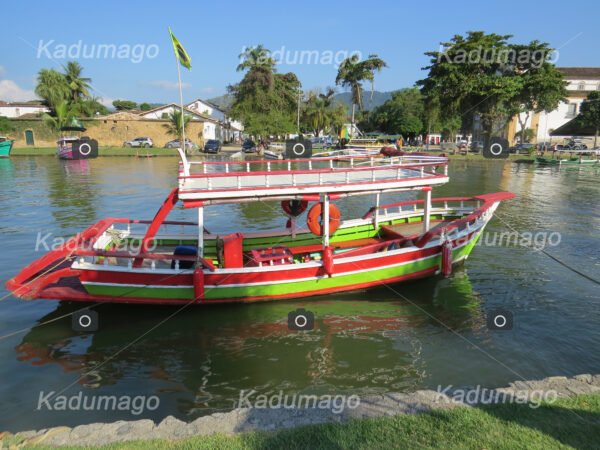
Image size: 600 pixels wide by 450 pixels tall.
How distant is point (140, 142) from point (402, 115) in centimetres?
4423

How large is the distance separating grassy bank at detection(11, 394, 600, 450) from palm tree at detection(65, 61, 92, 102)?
74.3 m

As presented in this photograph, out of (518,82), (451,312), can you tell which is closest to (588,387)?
(451,312)

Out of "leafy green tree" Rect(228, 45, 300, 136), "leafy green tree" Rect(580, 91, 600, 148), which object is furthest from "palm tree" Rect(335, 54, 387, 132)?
"leafy green tree" Rect(580, 91, 600, 148)

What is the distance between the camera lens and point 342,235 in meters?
13.8

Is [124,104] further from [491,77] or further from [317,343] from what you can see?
[317,343]

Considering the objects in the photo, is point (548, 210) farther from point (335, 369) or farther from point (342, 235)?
point (335, 369)

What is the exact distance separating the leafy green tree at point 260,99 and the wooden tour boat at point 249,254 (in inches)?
1760

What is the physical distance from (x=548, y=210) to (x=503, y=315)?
16470 mm

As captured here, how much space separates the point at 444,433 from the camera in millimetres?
5184

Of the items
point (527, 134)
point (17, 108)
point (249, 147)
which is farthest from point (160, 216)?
point (17, 108)

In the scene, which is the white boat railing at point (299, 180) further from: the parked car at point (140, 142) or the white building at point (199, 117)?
the white building at point (199, 117)

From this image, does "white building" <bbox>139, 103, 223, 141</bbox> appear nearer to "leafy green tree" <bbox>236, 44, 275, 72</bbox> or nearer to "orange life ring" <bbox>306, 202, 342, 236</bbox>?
"leafy green tree" <bbox>236, 44, 275, 72</bbox>

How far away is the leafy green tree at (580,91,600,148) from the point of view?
56.9 metres

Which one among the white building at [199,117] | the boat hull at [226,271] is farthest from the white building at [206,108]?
the boat hull at [226,271]
